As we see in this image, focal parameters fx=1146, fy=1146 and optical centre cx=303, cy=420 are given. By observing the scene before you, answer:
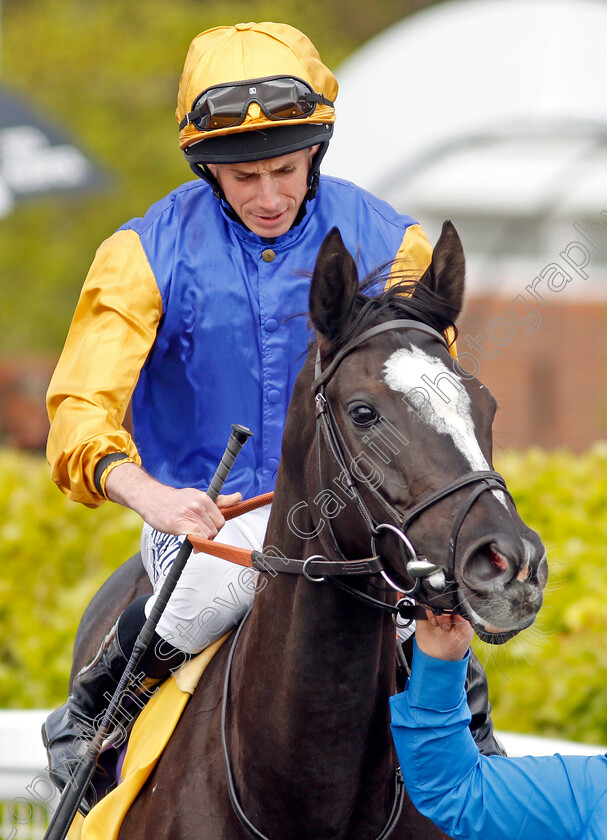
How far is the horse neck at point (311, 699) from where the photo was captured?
2.44 metres

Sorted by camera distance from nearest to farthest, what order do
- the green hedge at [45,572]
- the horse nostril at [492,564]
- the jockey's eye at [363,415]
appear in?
the horse nostril at [492,564] → the jockey's eye at [363,415] → the green hedge at [45,572]

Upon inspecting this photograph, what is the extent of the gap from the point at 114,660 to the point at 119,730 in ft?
0.59

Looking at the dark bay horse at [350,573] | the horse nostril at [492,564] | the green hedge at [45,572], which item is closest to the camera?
the horse nostril at [492,564]

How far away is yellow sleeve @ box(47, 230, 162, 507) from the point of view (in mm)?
2664

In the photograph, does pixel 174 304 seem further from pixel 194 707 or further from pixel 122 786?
pixel 122 786

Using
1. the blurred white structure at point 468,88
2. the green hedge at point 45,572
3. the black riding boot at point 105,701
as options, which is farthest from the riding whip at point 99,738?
the blurred white structure at point 468,88

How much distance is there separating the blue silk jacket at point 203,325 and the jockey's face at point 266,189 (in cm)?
7

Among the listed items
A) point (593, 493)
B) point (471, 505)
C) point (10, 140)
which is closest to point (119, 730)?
point (471, 505)

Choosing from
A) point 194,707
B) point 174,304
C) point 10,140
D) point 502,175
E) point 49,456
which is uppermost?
point 502,175

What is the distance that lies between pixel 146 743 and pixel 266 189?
1.40 metres

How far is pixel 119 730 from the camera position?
9.78 ft

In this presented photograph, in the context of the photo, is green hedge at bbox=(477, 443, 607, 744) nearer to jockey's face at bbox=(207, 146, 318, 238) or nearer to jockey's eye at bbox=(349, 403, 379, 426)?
jockey's face at bbox=(207, 146, 318, 238)

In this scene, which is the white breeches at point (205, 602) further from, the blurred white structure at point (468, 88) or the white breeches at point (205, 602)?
the blurred white structure at point (468, 88)

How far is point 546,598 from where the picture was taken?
16.6ft
